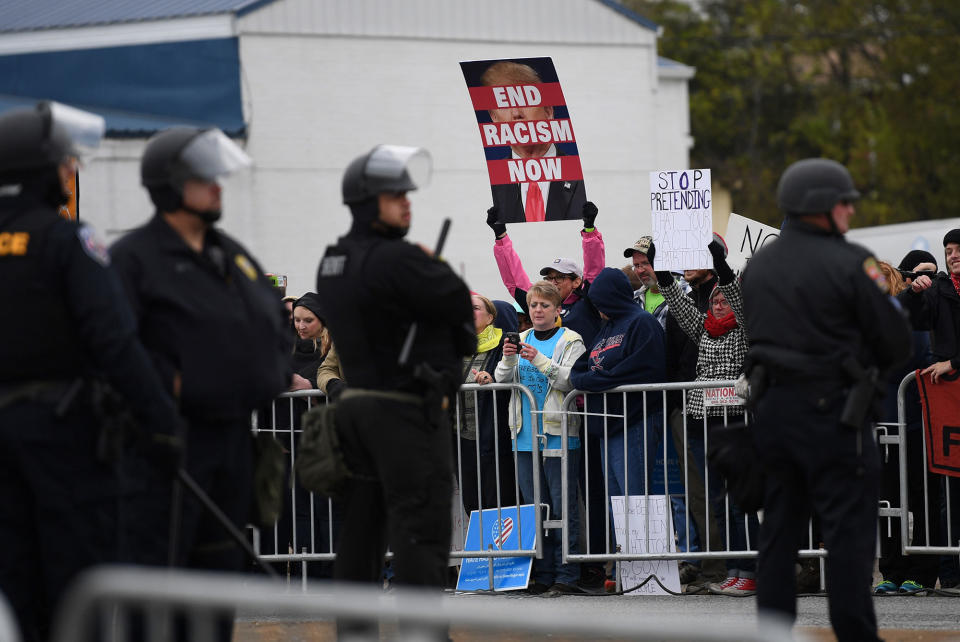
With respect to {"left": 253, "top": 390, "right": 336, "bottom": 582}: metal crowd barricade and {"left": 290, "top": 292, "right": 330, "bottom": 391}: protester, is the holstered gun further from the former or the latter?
{"left": 290, "top": 292, "right": 330, "bottom": 391}: protester

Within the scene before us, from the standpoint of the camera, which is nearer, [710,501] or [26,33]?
[710,501]

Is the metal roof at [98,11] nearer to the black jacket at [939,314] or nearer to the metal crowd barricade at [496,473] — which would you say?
the metal crowd barricade at [496,473]

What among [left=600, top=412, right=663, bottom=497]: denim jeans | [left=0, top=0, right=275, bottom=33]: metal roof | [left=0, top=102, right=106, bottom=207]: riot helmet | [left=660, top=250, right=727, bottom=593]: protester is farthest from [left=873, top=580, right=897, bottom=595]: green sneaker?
[left=0, top=0, right=275, bottom=33]: metal roof

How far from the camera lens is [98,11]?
27.8 meters

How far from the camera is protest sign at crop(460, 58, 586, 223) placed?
31.6 feet

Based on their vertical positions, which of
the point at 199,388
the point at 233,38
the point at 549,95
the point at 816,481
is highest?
the point at 233,38

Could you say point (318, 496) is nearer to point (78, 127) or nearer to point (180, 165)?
point (180, 165)

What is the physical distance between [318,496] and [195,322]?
4.39 meters

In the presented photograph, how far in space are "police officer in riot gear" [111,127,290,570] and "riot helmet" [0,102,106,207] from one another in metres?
0.36

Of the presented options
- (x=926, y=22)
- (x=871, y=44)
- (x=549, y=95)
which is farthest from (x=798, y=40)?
(x=549, y=95)

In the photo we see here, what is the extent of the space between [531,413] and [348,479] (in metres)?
2.95

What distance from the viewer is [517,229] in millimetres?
27141

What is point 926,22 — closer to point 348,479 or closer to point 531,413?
point 531,413

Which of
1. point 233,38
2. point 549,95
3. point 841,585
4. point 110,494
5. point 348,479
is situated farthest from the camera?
point 233,38
